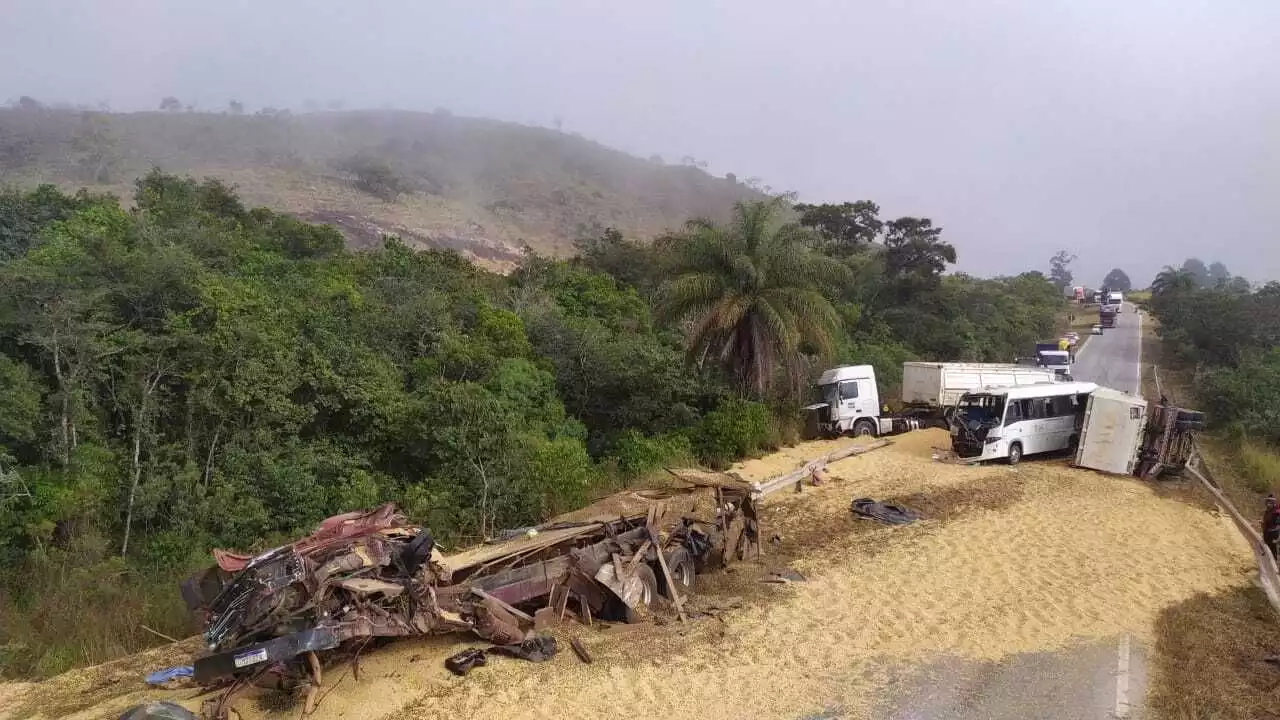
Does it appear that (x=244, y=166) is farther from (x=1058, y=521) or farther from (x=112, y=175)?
(x=1058, y=521)

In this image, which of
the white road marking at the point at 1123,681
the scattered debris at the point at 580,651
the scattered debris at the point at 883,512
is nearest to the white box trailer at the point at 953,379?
the scattered debris at the point at 883,512

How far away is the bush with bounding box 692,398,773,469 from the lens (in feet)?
62.7

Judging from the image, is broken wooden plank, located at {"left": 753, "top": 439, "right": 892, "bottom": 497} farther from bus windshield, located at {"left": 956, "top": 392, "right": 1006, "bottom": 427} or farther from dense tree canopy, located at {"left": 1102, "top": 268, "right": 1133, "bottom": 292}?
dense tree canopy, located at {"left": 1102, "top": 268, "right": 1133, "bottom": 292}

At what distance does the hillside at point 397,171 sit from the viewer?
64.5m

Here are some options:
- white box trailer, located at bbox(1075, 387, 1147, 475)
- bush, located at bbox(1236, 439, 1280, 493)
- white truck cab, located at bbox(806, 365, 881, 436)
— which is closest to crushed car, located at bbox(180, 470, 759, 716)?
white box trailer, located at bbox(1075, 387, 1147, 475)

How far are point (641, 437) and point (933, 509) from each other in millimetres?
7019

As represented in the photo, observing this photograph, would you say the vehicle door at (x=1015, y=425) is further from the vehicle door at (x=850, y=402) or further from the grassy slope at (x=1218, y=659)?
the grassy slope at (x=1218, y=659)

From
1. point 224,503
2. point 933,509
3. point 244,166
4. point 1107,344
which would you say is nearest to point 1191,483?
point 933,509

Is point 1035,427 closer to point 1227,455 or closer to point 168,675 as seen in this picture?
point 1227,455

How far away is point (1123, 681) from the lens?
7.54 metres

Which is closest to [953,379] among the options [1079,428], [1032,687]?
[1079,428]

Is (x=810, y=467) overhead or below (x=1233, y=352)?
below

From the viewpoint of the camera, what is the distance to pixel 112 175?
6694 cm

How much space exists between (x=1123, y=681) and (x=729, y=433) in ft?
39.7
